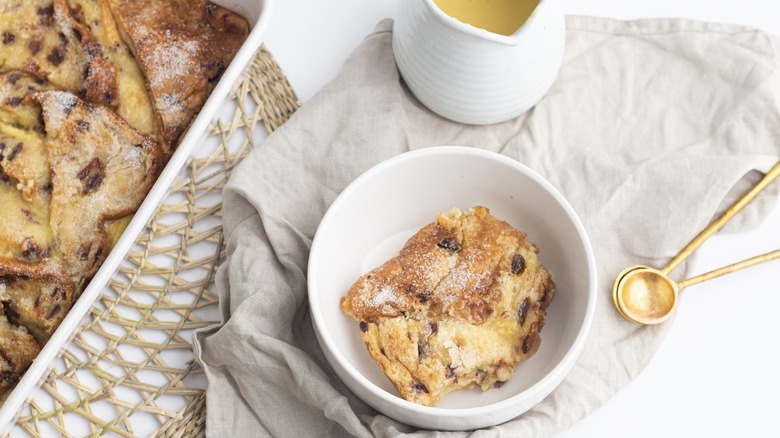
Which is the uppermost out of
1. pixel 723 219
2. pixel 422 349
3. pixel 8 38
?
pixel 723 219

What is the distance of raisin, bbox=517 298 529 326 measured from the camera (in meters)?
1.98

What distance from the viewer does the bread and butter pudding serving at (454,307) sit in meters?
1.93

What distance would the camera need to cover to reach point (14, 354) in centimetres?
203

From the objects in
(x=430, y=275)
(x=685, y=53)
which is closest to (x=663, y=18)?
(x=685, y=53)

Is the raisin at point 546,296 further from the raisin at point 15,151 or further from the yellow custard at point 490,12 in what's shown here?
the raisin at point 15,151

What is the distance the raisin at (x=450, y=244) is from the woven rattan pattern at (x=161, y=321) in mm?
574

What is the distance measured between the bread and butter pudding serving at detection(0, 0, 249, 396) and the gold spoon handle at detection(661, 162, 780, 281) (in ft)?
3.89

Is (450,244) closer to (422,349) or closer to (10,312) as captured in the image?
(422,349)

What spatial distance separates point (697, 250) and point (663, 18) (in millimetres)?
625

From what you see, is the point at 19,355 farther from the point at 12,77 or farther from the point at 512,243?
the point at 512,243

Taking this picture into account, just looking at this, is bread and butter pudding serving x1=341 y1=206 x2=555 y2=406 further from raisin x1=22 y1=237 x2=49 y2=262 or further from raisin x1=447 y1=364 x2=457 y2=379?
raisin x1=22 y1=237 x2=49 y2=262

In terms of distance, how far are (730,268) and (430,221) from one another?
0.73 meters

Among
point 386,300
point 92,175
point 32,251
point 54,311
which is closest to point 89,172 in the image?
point 92,175

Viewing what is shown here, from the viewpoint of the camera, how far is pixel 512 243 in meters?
2.03
